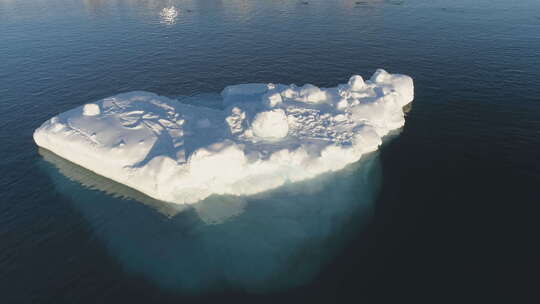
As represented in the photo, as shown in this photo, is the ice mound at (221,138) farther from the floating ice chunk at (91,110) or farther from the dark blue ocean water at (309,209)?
the dark blue ocean water at (309,209)

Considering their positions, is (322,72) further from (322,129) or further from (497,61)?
(497,61)

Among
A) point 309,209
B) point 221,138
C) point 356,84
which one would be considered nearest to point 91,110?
point 221,138

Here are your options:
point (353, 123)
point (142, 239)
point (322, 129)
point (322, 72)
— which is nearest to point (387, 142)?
point (353, 123)

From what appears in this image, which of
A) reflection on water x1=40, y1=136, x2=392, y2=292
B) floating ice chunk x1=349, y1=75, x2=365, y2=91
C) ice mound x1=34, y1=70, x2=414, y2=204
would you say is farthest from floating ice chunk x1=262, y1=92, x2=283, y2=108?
reflection on water x1=40, y1=136, x2=392, y2=292

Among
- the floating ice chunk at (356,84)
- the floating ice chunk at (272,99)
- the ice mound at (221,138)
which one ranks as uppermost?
the floating ice chunk at (356,84)

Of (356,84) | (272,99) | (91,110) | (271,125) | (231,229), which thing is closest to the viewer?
(231,229)

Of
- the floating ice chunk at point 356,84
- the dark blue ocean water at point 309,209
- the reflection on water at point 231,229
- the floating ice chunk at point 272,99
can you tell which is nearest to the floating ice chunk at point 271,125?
the floating ice chunk at point 272,99

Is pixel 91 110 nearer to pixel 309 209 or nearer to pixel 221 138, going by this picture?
pixel 221 138
